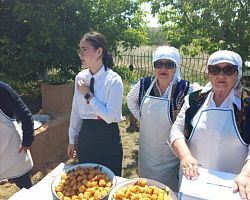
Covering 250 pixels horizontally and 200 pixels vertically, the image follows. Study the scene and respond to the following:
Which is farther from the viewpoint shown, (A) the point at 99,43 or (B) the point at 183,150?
(A) the point at 99,43

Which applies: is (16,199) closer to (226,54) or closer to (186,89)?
(186,89)

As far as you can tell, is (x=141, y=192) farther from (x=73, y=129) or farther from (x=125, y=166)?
(x=125, y=166)

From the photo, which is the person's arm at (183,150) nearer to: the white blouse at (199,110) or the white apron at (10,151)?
the white blouse at (199,110)

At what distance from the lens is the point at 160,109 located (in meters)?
2.27

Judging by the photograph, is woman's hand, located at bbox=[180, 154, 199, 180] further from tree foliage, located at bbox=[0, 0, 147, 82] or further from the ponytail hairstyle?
tree foliage, located at bbox=[0, 0, 147, 82]

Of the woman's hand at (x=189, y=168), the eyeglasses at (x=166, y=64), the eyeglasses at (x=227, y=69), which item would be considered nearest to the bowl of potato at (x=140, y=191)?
the woman's hand at (x=189, y=168)

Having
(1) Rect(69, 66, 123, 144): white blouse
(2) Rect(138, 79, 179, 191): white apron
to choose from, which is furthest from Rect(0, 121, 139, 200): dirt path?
(1) Rect(69, 66, 123, 144): white blouse

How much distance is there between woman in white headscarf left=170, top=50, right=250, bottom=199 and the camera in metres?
1.78

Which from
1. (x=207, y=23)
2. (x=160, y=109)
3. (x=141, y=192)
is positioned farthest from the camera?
(x=207, y=23)

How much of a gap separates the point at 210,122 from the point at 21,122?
1.60 m

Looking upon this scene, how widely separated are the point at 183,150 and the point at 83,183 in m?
0.62

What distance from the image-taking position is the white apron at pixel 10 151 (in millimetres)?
2605

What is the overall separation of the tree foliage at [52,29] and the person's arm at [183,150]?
3.45 m

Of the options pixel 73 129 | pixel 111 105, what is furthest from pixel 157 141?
pixel 73 129
